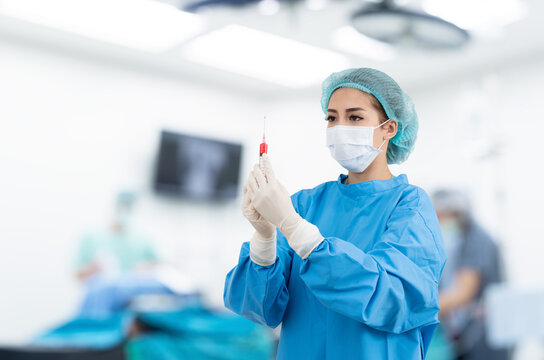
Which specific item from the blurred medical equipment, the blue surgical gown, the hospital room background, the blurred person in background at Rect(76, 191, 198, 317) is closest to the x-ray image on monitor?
the hospital room background

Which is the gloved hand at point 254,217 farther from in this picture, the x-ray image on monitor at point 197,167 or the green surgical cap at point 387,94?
the x-ray image on monitor at point 197,167

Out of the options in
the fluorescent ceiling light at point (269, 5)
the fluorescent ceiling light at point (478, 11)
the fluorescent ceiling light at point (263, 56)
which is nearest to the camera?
the fluorescent ceiling light at point (269, 5)

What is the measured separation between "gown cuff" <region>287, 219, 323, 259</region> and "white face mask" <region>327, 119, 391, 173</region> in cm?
18

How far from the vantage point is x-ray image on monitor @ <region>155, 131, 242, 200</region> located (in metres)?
5.36

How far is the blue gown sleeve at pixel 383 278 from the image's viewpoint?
0.88m

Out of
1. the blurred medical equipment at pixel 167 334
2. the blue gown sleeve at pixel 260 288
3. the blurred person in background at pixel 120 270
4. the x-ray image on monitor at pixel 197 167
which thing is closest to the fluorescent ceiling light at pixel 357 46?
the x-ray image on monitor at pixel 197 167

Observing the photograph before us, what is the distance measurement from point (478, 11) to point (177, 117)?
3.01 meters

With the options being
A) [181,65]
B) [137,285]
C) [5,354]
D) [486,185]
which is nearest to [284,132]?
[5,354]

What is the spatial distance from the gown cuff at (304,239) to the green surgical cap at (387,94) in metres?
0.29

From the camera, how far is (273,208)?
928 mm

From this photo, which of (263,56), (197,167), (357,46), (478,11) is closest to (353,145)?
(478,11)

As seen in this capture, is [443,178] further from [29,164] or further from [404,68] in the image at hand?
[29,164]

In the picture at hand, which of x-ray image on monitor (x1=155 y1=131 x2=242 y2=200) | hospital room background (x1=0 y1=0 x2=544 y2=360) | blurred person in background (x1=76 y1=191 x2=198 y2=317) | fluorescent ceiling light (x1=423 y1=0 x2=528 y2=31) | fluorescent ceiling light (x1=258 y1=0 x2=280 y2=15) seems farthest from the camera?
x-ray image on monitor (x1=155 y1=131 x2=242 y2=200)

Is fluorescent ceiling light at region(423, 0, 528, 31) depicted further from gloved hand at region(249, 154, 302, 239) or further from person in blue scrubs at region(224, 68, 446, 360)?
gloved hand at region(249, 154, 302, 239)
